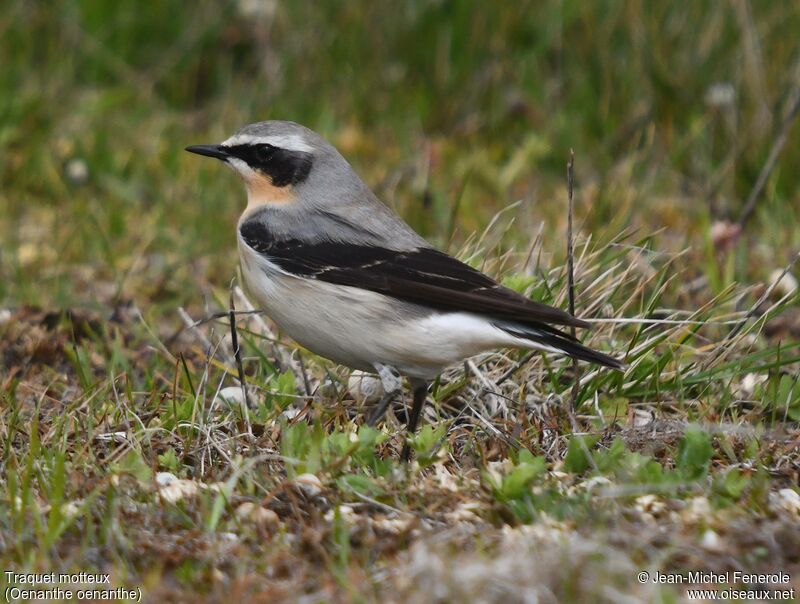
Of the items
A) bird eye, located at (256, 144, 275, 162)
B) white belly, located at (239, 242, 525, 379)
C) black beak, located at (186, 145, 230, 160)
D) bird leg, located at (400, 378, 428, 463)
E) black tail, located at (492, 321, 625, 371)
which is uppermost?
bird eye, located at (256, 144, 275, 162)

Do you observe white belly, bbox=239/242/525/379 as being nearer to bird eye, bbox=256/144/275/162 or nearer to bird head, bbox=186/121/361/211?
bird head, bbox=186/121/361/211

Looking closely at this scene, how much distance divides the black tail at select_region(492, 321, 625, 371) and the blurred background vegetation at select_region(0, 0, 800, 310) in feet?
5.46

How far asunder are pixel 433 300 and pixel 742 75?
453 cm

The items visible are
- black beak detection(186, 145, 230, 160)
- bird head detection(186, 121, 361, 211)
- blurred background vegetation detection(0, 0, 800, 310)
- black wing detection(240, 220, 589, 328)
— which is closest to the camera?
black wing detection(240, 220, 589, 328)

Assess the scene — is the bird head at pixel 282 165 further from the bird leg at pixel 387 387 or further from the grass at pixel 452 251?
the bird leg at pixel 387 387

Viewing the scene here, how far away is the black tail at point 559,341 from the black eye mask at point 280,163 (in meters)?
1.47

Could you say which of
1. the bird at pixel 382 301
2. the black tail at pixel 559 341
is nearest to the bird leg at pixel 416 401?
the bird at pixel 382 301

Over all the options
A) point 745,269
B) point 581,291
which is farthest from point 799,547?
point 745,269

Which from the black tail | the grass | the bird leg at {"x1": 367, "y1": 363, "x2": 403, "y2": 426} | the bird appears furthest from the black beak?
the black tail

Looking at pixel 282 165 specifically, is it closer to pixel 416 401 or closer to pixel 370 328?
pixel 370 328

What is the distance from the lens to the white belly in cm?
546

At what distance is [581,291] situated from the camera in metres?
6.29

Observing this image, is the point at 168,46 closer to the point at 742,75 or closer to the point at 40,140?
the point at 40,140

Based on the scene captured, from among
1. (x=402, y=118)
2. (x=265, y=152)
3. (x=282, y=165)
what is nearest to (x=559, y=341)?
(x=282, y=165)
